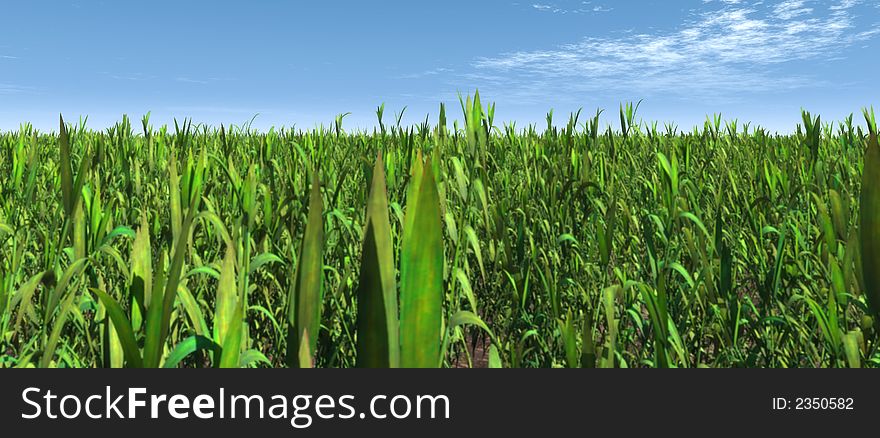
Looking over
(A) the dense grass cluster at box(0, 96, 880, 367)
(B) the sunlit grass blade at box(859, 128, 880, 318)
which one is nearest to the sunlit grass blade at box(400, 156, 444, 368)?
(A) the dense grass cluster at box(0, 96, 880, 367)

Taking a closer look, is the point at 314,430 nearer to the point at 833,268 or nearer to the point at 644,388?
the point at 644,388

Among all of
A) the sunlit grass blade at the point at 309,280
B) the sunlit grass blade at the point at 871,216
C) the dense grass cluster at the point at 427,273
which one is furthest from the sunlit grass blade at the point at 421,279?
the sunlit grass blade at the point at 871,216

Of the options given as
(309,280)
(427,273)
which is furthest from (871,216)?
(309,280)

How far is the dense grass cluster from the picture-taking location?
0.85 m

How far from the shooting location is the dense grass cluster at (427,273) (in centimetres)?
85

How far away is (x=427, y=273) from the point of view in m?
0.72

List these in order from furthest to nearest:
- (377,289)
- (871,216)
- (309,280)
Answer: (871,216) < (309,280) < (377,289)

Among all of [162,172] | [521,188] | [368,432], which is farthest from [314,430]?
[162,172]

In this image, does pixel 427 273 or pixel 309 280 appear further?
pixel 309 280

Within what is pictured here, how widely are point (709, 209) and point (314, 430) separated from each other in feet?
6.79

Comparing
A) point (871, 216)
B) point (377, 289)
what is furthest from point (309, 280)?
point (871, 216)

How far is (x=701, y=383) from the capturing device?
41.7 inches

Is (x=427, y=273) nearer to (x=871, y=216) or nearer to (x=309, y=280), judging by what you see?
(x=309, y=280)

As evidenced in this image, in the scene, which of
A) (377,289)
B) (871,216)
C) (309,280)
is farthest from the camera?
(871,216)
